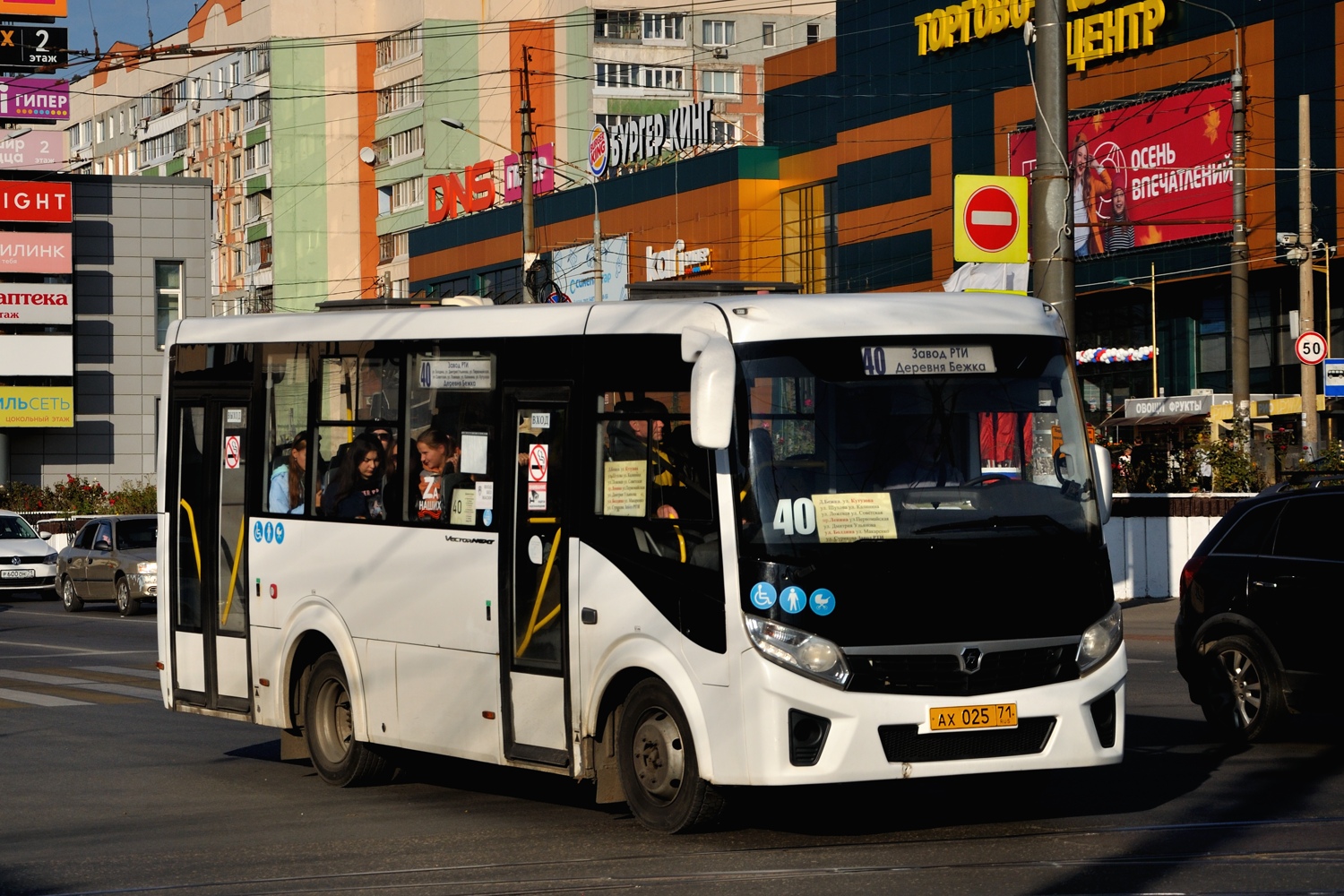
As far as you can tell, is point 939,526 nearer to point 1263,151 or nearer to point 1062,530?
point 1062,530

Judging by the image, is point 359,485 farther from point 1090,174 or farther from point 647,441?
point 1090,174

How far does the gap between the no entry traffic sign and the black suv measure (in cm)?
459

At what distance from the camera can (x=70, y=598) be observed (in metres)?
33.4

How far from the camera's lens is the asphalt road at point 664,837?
324 inches

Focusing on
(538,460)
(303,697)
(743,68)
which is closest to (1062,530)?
(538,460)

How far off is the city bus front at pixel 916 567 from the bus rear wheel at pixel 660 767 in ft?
1.59

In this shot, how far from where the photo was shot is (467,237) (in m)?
98.2

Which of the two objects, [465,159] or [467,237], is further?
[465,159]

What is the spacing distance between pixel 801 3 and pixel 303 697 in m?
98.4

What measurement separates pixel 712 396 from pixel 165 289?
7161cm

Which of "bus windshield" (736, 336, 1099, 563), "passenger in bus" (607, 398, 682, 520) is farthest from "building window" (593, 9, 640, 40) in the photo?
"bus windshield" (736, 336, 1099, 563)

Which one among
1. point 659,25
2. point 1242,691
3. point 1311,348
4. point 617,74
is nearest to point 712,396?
point 1242,691

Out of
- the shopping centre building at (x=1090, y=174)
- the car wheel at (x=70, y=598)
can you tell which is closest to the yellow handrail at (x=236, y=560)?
the car wheel at (x=70, y=598)

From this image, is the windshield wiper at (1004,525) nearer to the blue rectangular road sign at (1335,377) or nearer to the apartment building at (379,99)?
the blue rectangular road sign at (1335,377)
